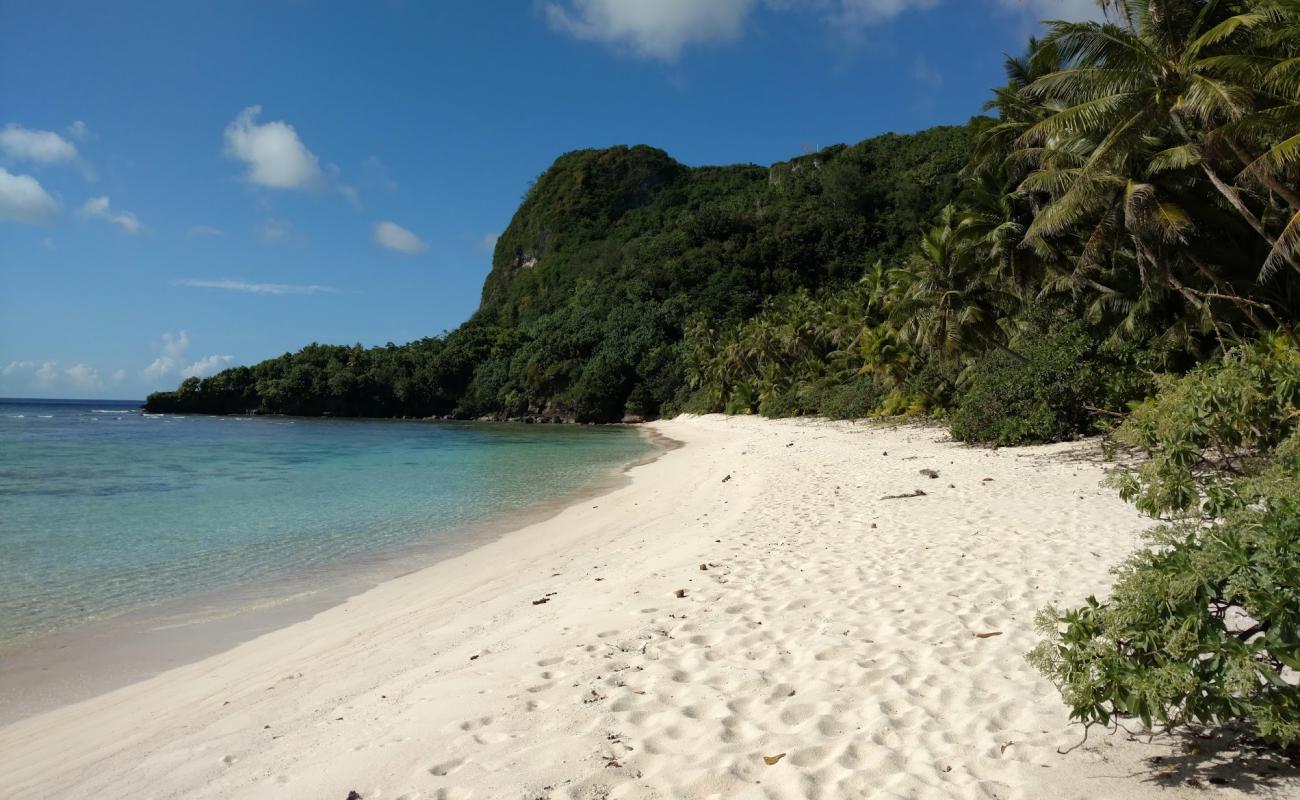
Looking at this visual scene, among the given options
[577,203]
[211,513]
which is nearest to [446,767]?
[211,513]

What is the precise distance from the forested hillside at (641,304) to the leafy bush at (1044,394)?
5257 cm

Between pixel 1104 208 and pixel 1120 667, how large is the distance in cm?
1600

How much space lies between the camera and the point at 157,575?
9594mm

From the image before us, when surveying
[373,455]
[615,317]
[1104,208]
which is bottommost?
[373,455]

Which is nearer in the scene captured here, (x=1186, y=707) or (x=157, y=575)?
(x=1186, y=707)

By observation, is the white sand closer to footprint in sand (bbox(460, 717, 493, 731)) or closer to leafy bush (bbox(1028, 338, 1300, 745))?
footprint in sand (bbox(460, 717, 493, 731))

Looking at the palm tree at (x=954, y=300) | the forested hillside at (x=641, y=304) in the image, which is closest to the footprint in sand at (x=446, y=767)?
the palm tree at (x=954, y=300)

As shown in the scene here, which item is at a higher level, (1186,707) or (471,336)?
(471,336)

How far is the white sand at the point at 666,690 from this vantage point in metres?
3.29

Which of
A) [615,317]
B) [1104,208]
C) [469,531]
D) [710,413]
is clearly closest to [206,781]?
[469,531]

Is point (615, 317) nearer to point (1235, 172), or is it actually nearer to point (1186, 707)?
point (1235, 172)

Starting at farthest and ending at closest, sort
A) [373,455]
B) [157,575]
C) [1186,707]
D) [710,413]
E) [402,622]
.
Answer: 1. [710,413]
2. [373,455]
3. [157,575]
4. [402,622]
5. [1186,707]

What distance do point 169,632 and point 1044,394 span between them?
17376mm

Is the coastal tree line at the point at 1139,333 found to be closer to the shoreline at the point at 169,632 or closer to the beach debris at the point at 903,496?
the beach debris at the point at 903,496
